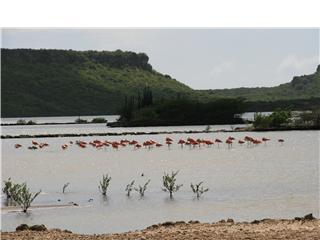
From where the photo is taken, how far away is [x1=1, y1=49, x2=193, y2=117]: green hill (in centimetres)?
16988

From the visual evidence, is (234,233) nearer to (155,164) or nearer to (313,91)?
(155,164)

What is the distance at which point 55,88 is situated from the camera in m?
174

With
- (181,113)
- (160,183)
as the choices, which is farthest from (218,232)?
(181,113)

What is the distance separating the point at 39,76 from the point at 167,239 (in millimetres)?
169539

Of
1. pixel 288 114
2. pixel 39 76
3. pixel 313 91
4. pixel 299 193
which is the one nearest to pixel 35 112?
pixel 39 76

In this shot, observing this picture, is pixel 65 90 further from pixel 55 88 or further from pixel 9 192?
pixel 9 192

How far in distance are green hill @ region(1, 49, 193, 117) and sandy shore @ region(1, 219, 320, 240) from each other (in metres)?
149

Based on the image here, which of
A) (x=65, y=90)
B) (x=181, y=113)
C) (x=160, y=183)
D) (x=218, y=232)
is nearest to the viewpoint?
(x=218, y=232)

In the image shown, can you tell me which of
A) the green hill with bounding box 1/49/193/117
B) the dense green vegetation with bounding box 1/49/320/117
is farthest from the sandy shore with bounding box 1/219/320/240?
the green hill with bounding box 1/49/193/117

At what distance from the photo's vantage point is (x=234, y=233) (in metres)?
11.9

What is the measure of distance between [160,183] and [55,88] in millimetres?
149702

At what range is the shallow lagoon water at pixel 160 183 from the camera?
17312mm

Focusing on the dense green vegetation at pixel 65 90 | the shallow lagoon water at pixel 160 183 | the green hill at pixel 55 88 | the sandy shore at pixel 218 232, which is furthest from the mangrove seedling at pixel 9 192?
the green hill at pixel 55 88

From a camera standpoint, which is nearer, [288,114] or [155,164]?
[155,164]
